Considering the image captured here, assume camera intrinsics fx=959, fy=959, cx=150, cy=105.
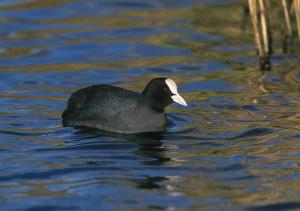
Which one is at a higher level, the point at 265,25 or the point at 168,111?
the point at 265,25

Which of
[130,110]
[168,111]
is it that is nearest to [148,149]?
[130,110]

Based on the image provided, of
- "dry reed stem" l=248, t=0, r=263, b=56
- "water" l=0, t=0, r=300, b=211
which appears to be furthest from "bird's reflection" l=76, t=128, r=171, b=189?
"dry reed stem" l=248, t=0, r=263, b=56

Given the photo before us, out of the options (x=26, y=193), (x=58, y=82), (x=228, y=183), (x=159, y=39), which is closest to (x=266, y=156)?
(x=228, y=183)

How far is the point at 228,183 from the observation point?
24.4 ft

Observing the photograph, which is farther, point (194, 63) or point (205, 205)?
point (194, 63)

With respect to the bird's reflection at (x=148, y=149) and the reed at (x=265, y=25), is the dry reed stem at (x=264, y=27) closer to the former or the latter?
the reed at (x=265, y=25)

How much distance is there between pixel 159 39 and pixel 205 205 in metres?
7.63

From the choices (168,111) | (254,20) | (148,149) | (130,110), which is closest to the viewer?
(148,149)

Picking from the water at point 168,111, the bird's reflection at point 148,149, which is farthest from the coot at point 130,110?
the water at point 168,111

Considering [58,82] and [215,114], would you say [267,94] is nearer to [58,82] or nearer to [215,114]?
[215,114]

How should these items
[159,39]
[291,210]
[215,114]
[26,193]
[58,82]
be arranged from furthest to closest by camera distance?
[159,39]
[58,82]
[215,114]
[26,193]
[291,210]

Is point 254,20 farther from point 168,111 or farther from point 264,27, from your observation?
point 168,111

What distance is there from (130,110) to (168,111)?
1.12 m

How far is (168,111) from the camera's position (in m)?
10.4
